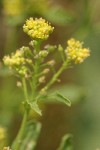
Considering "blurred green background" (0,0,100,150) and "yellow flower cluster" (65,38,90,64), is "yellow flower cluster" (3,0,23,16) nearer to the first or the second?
"blurred green background" (0,0,100,150)

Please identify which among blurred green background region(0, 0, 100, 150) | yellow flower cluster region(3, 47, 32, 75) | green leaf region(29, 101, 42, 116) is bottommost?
green leaf region(29, 101, 42, 116)

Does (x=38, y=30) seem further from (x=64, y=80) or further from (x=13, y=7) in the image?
(x=64, y=80)

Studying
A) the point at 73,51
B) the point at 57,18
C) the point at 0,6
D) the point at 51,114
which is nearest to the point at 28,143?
the point at 73,51

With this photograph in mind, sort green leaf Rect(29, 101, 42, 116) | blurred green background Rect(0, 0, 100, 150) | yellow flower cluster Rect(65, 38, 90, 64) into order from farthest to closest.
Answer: blurred green background Rect(0, 0, 100, 150)
yellow flower cluster Rect(65, 38, 90, 64)
green leaf Rect(29, 101, 42, 116)

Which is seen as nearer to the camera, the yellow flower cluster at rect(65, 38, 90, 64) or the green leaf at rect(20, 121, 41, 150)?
the yellow flower cluster at rect(65, 38, 90, 64)

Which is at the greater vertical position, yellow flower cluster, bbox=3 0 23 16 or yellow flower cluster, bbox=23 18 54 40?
yellow flower cluster, bbox=3 0 23 16

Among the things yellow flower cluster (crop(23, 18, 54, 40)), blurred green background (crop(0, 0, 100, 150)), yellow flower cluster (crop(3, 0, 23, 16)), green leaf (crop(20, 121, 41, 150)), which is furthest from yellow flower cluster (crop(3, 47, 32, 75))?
yellow flower cluster (crop(3, 0, 23, 16))

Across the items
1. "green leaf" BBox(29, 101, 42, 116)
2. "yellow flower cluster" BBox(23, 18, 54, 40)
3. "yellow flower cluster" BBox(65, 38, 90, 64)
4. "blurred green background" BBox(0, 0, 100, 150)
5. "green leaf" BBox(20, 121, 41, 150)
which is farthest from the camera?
"blurred green background" BBox(0, 0, 100, 150)

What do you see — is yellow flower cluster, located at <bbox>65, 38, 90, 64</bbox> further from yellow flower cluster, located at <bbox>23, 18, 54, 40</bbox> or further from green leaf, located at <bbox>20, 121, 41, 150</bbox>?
green leaf, located at <bbox>20, 121, 41, 150</bbox>

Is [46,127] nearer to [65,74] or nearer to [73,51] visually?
[65,74]
